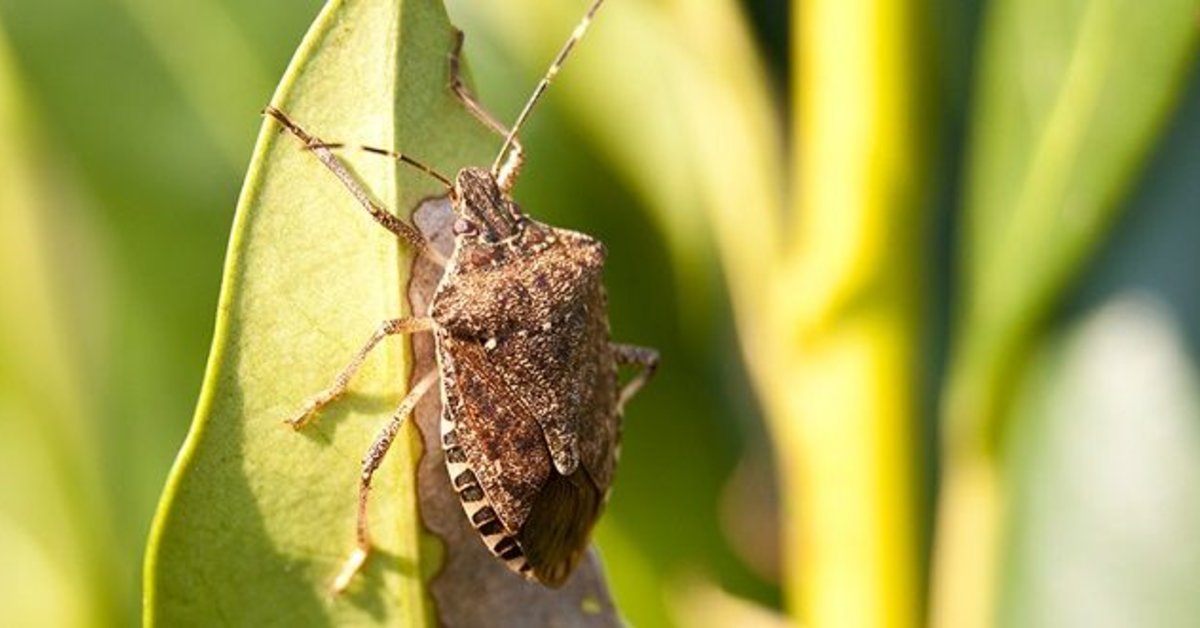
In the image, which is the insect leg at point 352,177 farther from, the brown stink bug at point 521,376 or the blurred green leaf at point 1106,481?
the blurred green leaf at point 1106,481

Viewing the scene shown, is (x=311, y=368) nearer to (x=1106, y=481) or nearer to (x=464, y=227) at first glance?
(x=464, y=227)

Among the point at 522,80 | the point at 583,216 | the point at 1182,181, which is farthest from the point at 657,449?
the point at 1182,181

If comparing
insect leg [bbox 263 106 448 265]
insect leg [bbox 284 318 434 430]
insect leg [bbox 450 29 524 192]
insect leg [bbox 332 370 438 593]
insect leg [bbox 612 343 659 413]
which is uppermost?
insect leg [bbox 450 29 524 192]

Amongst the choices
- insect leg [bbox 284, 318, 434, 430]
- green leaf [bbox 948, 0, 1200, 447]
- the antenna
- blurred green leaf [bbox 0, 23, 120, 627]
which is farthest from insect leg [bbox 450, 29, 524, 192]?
blurred green leaf [bbox 0, 23, 120, 627]

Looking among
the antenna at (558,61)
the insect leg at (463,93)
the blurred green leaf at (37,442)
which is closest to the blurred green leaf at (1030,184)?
the antenna at (558,61)

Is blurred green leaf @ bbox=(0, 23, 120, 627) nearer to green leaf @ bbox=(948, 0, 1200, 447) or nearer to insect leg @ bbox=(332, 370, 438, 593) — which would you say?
insect leg @ bbox=(332, 370, 438, 593)

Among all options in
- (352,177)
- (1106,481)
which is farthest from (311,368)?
(1106,481)
